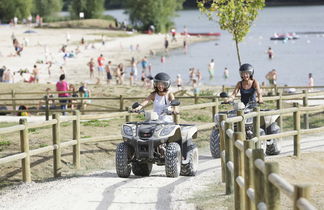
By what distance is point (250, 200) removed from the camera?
857 centimetres

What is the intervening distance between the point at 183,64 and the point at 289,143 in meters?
52.3

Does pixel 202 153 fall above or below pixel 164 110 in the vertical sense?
below

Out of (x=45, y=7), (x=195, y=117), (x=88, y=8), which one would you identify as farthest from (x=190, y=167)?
(x=45, y=7)

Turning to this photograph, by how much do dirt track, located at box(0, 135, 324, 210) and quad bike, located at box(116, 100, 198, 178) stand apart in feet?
0.81

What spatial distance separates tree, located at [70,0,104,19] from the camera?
356 feet

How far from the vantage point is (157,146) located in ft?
41.6

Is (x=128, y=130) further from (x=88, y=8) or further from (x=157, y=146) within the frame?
(x=88, y=8)

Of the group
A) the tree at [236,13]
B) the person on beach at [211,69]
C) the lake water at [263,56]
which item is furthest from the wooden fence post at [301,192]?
the person on beach at [211,69]

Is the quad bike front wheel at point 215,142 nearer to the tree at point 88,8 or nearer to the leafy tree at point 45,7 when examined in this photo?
the tree at point 88,8

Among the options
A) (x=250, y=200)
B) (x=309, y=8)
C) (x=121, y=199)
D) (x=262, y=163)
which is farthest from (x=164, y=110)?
(x=309, y=8)

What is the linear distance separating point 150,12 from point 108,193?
303 feet

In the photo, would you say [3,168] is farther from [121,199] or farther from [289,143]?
[289,143]

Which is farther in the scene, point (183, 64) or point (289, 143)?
point (183, 64)

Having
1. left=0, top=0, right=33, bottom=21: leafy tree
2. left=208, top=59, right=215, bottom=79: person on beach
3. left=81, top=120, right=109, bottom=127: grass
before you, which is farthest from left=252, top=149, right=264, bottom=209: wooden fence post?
left=0, top=0, right=33, bottom=21: leafy tree
